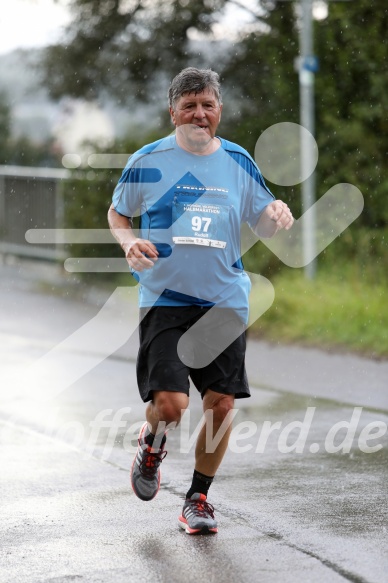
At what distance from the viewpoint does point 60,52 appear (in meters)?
20.7

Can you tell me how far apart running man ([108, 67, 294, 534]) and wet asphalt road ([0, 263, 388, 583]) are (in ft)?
1.23

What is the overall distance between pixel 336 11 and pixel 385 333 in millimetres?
5569

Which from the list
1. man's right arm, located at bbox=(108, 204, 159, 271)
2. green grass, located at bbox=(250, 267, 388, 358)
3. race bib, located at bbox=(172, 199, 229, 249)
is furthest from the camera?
green grass, located at bbox=(250, 267, 388, 358)

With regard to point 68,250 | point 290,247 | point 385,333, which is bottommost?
point 68,250

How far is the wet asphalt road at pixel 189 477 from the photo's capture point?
17.1 feet

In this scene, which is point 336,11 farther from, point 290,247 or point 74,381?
point 74,381

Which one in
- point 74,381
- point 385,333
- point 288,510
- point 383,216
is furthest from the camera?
point 383,216

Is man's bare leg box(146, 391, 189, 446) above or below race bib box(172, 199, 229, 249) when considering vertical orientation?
below

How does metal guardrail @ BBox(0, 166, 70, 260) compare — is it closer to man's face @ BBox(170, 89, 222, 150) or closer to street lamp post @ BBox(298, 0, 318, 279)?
street lamp post @ BBox(298, 0, 318, 279)

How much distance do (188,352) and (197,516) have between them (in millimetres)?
718

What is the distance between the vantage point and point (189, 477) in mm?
6957

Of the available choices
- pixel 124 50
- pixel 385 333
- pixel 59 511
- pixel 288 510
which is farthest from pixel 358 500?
pixel 124 50

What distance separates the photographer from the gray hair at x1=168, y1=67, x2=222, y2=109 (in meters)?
5.75
